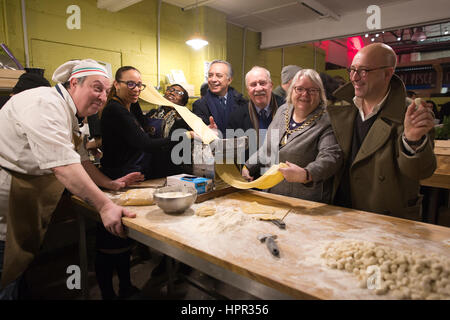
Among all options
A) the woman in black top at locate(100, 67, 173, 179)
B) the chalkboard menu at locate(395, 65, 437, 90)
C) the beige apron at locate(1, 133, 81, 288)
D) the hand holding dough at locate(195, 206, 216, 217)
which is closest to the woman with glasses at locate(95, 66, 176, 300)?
the woman in black top at locate(100, 67, 173, 179)

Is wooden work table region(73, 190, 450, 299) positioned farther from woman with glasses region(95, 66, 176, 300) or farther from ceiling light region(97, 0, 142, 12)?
ceiling light region(97, 0, 142, 12)

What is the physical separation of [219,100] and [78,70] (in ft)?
5.03

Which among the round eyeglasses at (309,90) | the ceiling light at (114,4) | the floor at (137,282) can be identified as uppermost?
the ceiling light at (114,4)

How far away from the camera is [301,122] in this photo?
1.81 meters

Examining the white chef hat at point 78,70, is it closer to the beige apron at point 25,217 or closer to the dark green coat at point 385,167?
the beige apron at point 25,217

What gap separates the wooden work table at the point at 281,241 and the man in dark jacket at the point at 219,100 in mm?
1326

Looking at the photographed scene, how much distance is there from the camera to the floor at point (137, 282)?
2.33 m

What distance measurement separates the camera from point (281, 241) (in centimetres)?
116

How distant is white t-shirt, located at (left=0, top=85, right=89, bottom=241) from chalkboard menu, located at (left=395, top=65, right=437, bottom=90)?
26.9ft

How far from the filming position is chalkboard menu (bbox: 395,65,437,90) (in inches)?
276

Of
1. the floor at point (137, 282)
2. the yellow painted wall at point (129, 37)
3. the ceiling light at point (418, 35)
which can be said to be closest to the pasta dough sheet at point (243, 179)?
the floor at point (137, 282)

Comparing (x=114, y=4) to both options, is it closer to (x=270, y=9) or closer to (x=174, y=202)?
(x=270, y=9)

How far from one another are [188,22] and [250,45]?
1970 mm
